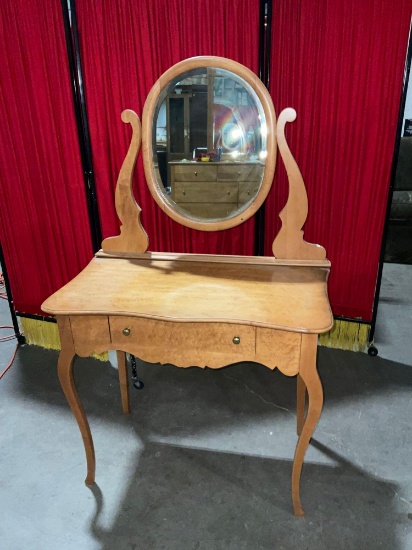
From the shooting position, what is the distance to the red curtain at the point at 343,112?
179cm

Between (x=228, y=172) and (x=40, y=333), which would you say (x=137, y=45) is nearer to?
(x=228, y=172)

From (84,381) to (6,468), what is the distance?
613mm

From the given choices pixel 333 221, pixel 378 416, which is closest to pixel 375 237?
pixel 333 221

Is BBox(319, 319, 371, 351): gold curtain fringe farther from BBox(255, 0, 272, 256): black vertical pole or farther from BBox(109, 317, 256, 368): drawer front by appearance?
BBox(255, 0, 272, 256): black vertical pole

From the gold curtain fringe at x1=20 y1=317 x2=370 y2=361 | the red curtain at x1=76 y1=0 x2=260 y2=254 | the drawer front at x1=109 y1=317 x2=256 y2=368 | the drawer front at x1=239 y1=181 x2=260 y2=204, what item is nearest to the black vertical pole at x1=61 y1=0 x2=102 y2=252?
the red curtain at x1=76 y1=0 x2=260 y2=254

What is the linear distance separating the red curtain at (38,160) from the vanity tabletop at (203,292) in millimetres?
710

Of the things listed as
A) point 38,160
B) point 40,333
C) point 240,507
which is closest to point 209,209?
point 38,160

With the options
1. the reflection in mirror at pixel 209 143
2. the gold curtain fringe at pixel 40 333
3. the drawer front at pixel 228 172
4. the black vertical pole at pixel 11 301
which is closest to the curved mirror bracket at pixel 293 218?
the reflection in mirror at pixel 209 143

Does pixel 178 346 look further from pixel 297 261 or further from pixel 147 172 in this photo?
pixel 147 172

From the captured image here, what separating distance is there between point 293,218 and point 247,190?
0.80 feet

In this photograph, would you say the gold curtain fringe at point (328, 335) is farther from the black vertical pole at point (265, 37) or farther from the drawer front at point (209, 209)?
the black vertical pole at point (265, 37)

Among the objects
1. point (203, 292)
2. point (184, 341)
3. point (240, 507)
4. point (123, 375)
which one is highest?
point (203, 292)

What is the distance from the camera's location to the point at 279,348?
128 cm

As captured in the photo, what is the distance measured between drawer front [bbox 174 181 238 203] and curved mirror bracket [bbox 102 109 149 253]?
0.20 m
